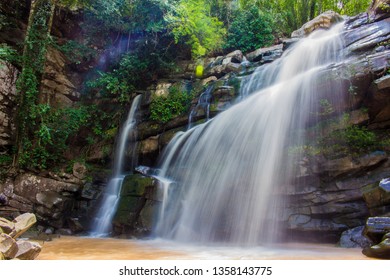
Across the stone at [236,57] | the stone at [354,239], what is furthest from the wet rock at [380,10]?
the stone at [354,239]

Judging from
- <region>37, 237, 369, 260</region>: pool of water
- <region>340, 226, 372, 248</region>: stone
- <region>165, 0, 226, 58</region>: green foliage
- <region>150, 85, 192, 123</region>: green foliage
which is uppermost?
<region>165, 0, 226, 58</region>: green foliage

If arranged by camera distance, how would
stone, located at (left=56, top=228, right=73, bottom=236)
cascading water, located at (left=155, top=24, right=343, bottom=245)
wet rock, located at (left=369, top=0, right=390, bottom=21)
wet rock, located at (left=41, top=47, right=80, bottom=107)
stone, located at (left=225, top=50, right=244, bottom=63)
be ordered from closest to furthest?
cascading water, located at (left=155, top=24, right=343, bottom=245)
stone, located at (left=56, top=228, right=73, bottom=236)
wet rock, located at (left=369, top=0, right=390, bottom=21)
wet rock, located at (left=41, top=47, right=80, bottom=107)
stone, located at (left=225, top=50, right=244, bottom=63)

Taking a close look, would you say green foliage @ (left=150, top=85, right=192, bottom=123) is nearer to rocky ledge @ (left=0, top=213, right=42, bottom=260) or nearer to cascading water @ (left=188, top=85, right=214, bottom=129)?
cascading water @ (left=188, top=85, right=214, bottom=129)

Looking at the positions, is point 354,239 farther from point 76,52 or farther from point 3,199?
point 76,52

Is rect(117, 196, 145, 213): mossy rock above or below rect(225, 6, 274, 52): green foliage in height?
below

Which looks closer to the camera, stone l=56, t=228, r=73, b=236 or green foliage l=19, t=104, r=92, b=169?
stone l=56, t=228, r=73, b=236

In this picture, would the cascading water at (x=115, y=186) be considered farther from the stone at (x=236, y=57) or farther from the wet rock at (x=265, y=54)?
the wet rock at (x=265, y=54)

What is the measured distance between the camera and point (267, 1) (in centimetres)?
1380

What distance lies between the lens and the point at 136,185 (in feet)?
22.0

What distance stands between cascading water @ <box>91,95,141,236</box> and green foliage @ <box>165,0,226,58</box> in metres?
2.69

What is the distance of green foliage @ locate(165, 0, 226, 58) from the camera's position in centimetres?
1030

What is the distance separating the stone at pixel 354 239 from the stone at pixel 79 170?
21.6 ft

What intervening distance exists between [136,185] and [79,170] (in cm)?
274

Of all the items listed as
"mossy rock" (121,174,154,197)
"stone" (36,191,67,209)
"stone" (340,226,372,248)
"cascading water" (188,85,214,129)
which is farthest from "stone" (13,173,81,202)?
"stone" (340,226,372,248)
